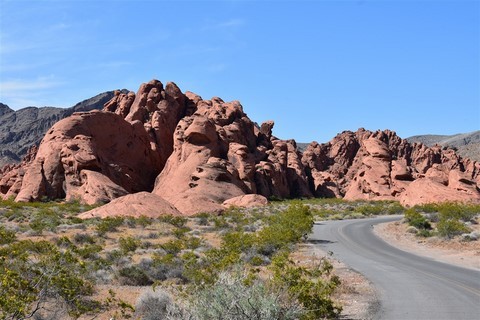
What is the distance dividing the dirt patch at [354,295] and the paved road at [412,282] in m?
0.24

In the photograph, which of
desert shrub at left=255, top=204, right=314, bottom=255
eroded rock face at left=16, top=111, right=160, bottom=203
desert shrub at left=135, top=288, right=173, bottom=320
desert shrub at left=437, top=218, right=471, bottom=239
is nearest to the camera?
desert shrub at left=135, top=288, right=173, bottom=320

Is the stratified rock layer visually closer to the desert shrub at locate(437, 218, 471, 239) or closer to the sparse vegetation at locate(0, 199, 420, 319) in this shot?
the sparse vegetation at locate(0, 199, 420, 319)

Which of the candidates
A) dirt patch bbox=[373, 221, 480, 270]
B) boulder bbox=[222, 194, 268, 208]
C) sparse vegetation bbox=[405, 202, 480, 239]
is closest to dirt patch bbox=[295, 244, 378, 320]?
dirt patch bbox=[373, 221, 480, 270]

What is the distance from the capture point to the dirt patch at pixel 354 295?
1152 centimetres

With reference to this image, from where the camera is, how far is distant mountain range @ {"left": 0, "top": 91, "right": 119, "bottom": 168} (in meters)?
161

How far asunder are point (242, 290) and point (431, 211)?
44507 millimetres

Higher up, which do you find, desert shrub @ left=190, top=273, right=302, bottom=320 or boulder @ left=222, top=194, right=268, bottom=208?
desert shrub @ left=190, top=273, right=302, bottom=320

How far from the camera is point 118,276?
15273 millimetres

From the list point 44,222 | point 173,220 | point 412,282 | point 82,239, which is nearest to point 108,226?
point 44,222

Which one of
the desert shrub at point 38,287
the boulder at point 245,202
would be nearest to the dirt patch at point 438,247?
the desert shrub at point 38,287

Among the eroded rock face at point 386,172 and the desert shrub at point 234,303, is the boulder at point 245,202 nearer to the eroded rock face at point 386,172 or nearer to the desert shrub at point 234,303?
the eroded rock face at point 386,172

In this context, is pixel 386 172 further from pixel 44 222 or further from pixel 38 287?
pixel 38 287

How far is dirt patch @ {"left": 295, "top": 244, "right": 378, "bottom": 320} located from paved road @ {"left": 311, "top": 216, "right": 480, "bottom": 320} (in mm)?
238

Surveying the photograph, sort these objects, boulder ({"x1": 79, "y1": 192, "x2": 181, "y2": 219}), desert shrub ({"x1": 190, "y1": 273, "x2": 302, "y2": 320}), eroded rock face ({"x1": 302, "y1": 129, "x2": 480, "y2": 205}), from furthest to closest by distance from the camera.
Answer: eroded rock face ({"x1": 302, "y1": 129, "x2": 480, "y2": 205})
boulder ({"x1": 79, "y1": 192, "x2": 181, "y2": 219})
desert shrub ({"x1": 190, "y1": 273, "x2": 302, "y2": 320})
